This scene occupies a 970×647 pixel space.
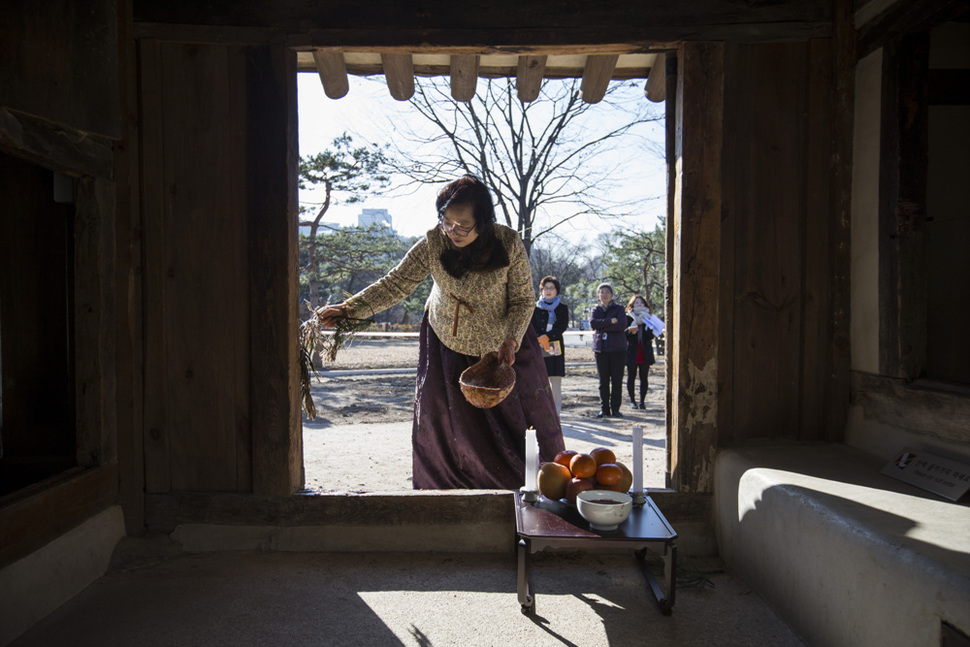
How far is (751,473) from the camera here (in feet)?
9.20

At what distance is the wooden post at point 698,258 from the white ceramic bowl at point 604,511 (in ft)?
3.14

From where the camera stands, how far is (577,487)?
2590mm

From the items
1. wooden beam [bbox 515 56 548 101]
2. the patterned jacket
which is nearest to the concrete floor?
the patterned jacket

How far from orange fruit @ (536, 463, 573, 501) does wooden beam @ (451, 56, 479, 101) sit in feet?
7.71

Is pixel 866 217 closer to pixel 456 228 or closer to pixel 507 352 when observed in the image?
pixel 507 352

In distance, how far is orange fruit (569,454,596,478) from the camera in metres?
2.63

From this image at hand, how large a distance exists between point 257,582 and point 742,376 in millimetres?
2501

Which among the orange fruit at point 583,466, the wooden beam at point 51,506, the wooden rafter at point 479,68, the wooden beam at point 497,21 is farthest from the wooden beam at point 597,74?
the wooden beam at point 51,506

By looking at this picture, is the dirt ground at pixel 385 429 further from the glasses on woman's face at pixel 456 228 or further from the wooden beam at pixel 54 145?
the wooden beam at pixel 54 145

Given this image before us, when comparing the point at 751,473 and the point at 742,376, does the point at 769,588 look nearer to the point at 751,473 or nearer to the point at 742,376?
the point at 751,473

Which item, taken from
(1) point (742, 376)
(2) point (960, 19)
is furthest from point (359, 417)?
(2) point (960, 19)

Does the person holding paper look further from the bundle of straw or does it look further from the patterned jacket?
the bundle of straw

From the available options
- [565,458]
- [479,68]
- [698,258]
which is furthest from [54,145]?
[698,258]

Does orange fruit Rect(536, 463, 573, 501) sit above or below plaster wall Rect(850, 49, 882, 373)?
below
